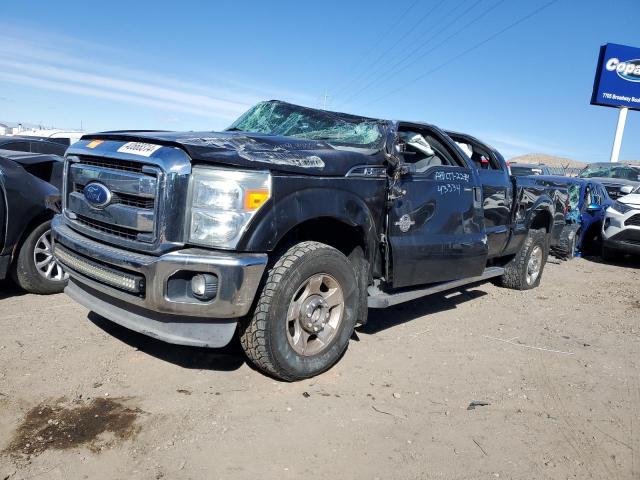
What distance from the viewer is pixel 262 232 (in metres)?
3.08

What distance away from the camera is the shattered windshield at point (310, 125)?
432 cm

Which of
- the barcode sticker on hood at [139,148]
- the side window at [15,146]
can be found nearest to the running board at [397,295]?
the barcode sticker on hood at [139,148]

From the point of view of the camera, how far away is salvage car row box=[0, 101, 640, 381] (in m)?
3.03

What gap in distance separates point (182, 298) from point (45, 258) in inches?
109

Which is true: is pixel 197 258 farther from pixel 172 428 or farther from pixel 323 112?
pixel 323 112

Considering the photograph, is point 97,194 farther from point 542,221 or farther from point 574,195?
point 574,195

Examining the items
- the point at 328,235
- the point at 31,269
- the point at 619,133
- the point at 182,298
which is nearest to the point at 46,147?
the point at 31,269

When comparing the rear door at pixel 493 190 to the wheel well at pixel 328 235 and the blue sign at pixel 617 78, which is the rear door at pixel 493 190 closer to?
the wheel well at pixel 328 235

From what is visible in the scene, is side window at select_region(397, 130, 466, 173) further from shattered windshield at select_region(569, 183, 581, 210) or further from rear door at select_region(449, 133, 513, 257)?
shattered windshield at select_region(569, 183, 581, 210)

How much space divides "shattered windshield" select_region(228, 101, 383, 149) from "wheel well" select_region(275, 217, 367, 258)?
76 centimetres

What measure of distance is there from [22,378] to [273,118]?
299cm

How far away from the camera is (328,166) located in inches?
138

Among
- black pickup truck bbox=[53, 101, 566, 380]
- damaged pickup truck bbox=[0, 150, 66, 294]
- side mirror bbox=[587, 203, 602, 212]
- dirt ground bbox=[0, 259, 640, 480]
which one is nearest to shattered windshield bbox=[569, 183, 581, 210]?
side mirror bbox=[587, 203, 602, 212]

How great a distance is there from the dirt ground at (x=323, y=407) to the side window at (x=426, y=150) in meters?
1.62
